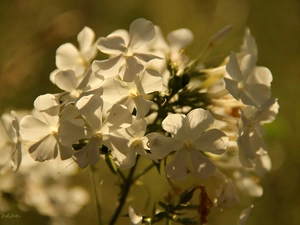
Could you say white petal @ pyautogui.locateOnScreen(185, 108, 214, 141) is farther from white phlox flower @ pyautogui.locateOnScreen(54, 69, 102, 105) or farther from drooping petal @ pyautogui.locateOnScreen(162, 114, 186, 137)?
white phlox flower @ pyautogui.locateOnScreen(54, 69, 102, 105)

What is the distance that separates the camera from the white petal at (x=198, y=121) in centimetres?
130

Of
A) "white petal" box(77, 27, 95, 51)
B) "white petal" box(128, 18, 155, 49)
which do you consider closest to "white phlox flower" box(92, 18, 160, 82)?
"white petal" box(128, 18, 155, 49)

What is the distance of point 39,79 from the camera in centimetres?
293

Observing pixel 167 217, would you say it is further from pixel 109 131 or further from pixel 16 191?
pixel 16 191

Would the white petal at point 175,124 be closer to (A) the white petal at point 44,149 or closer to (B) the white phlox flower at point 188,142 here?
(B) the white phlox flower at point 188,142

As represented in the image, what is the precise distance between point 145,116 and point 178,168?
0.67 ft

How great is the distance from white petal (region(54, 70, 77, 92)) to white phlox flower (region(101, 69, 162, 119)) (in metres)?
0.13

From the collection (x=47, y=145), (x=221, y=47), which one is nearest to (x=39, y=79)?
(x=221, y=47)

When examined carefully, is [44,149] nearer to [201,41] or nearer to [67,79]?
[67,79]

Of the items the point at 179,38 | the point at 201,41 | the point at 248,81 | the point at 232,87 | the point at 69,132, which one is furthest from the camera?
the point at 201,41

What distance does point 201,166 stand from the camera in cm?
132

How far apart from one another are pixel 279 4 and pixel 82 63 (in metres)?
2.19

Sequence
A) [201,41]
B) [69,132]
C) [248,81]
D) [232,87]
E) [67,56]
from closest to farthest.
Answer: [69,132] < [232,87] < [248,81] < [67,56] < [201,41]

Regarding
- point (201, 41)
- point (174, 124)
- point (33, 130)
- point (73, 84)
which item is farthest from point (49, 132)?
point (201, 41)
